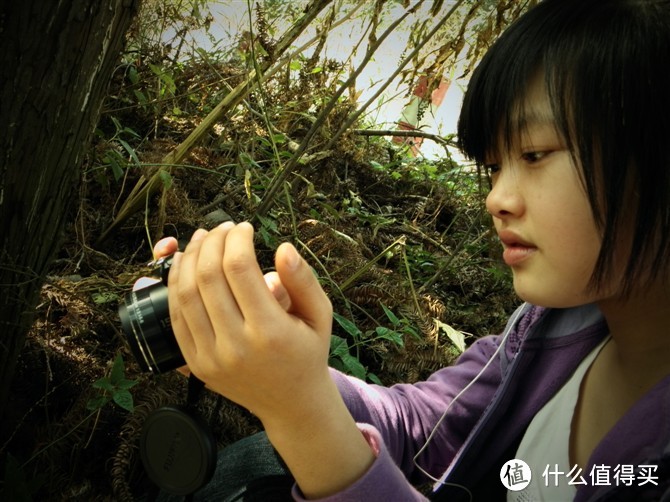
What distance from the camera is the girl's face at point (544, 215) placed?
2.28 feet

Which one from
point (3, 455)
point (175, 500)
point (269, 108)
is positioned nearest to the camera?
point (175, 500)

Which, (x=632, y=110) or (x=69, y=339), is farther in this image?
(x=69, y=339)

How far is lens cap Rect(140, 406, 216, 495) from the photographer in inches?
27.5

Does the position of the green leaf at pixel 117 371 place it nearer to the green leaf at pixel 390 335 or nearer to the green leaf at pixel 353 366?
the green leaf at pixel 353 366

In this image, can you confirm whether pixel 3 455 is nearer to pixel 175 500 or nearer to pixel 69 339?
pixel 69 339

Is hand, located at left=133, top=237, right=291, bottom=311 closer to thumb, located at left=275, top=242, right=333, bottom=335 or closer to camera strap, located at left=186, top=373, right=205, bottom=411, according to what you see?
thumb, located at left=275, top=242, right=333, bottom=335

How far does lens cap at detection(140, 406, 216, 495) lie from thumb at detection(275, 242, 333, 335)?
0.23 meters

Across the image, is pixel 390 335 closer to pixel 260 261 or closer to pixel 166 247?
pixel 260 261

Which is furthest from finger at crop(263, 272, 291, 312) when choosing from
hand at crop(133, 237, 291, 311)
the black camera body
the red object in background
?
the red object in background

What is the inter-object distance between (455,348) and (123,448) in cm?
91

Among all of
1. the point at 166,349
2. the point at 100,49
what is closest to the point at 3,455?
the point at 166,349

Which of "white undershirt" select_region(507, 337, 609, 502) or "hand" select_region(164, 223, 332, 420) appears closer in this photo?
"hand" select_region(164, 223, 332, 420)

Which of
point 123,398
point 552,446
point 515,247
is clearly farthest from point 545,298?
point 123,398

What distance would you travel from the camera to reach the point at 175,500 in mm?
886
